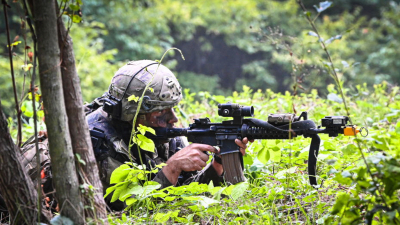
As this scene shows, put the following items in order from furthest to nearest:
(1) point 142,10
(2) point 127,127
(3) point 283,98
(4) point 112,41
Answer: (1) point 142,10 → (4) point 112,41 → (3) point 283,98 → (2) point 127,127

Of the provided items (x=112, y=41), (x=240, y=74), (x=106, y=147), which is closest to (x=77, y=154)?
(x=106, y=147)

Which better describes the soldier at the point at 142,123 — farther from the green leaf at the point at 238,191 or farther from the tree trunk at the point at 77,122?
the tree trunk at the point at 77,122

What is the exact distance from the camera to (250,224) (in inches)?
98.6

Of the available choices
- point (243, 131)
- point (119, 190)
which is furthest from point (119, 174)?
point (243, 131)

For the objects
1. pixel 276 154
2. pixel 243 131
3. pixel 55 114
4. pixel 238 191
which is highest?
pixel 55 114

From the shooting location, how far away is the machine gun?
2.83 m

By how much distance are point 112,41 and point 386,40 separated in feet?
35.6

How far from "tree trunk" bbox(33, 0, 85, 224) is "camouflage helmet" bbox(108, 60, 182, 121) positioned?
3.99ft

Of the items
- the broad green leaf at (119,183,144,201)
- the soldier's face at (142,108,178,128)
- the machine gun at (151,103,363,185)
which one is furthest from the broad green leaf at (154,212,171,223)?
the soldier's face at (142,108,178,128)

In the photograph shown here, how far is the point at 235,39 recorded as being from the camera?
1795 centimetres

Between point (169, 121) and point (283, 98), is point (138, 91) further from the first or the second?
point (283, 98)

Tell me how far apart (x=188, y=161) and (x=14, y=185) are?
125 centimetres

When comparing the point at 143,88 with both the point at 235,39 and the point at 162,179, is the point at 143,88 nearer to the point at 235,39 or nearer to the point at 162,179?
the point at 162,179

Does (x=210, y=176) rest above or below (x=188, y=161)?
below
